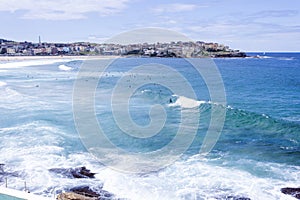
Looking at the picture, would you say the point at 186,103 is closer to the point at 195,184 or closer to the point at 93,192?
the point at 195,184

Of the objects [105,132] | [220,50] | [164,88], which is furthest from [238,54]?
[105,132]

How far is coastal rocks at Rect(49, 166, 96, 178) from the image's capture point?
44.6 feet

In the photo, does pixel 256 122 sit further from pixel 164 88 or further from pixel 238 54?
pixel 238 54

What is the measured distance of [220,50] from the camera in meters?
154

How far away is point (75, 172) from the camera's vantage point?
1388cm

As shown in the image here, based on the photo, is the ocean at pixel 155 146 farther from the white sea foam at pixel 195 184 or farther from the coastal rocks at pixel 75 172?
the coastal rocks at pixel 75 172

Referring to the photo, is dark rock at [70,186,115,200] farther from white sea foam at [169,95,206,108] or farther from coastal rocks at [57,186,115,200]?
white sea foam at [169,95,206,108]

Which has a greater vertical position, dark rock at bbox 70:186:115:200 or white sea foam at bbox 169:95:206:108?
white sea foam at bbox 169:95:206:108

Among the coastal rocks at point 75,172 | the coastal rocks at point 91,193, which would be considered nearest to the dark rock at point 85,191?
the coastal rocks at point 91,193

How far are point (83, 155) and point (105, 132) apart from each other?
4.68m

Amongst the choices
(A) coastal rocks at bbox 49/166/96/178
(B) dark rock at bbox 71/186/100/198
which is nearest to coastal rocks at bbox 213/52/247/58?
(A) coastal rocks at bbox 49/166/96/178

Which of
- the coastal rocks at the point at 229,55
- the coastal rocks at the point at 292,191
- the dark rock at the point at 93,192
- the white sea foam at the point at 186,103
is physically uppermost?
the coastal rocks at the point at 229,55

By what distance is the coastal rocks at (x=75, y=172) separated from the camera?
13593 mm

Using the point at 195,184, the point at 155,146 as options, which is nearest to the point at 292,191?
the point at 195,184
